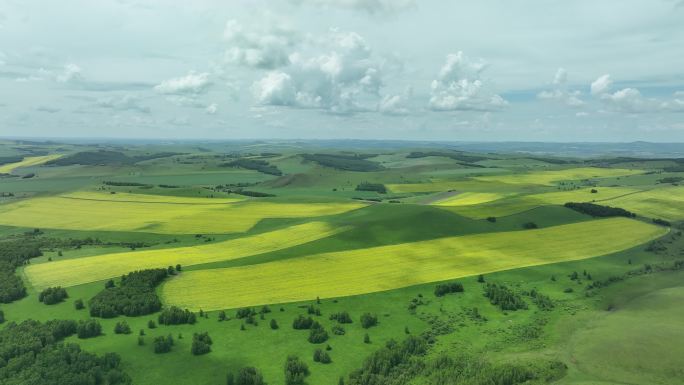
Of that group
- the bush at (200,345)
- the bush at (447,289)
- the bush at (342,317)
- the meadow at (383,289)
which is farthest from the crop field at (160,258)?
the bush at (447,289)

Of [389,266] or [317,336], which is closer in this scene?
[317,336]

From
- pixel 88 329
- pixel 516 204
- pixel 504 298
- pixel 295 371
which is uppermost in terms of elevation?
pixel 516 204

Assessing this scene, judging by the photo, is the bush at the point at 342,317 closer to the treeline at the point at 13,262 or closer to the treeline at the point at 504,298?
the treeline at the point at 504,298

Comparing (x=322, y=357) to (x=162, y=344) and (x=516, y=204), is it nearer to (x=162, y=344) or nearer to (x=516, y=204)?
(x=162, y=344)

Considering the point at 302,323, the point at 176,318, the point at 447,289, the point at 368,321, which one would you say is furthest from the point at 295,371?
the point at 447,289

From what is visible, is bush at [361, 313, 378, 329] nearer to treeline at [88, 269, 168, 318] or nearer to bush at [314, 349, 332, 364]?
bush at [314, 349, 332, 364]

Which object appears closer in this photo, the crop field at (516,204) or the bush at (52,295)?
the bush at (52,295)
